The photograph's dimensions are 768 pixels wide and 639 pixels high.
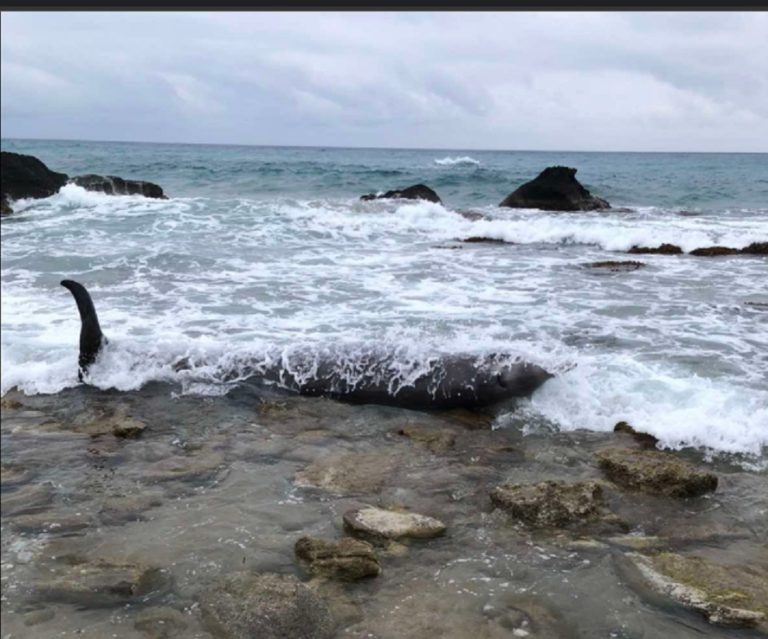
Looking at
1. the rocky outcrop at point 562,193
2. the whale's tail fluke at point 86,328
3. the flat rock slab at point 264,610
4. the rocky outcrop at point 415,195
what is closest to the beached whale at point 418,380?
the whale's tail fluke at point 86,328

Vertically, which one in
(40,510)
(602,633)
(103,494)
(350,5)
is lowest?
(602,633)

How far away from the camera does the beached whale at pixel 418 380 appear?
6699 mm

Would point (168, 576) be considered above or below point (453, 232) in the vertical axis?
below

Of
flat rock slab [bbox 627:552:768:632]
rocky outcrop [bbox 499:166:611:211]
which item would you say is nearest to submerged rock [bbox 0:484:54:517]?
flat rock slab [bbox 627:552:768:632]


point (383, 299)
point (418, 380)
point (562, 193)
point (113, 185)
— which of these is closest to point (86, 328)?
point (113, 185)

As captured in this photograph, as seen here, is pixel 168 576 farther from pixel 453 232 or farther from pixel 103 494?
pixel 453 232

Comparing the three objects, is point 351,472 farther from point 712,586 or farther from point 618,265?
point 618,265

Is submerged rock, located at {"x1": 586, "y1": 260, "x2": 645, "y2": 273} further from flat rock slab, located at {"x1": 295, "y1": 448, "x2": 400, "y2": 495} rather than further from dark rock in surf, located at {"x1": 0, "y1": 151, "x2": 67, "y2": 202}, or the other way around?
dark rock in surf, located at {"x1": 0, "y1": 151, "x2": 67, "y2": 202}

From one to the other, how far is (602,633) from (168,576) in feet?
6.94

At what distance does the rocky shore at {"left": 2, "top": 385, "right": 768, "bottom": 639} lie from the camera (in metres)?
3.08

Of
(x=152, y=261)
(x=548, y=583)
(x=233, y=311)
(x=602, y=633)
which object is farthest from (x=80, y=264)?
(x=233, y=311)

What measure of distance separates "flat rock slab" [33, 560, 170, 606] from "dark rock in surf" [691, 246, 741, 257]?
1335cm

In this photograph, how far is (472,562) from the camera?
4.00 metres

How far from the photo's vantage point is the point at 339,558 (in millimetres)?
3828
